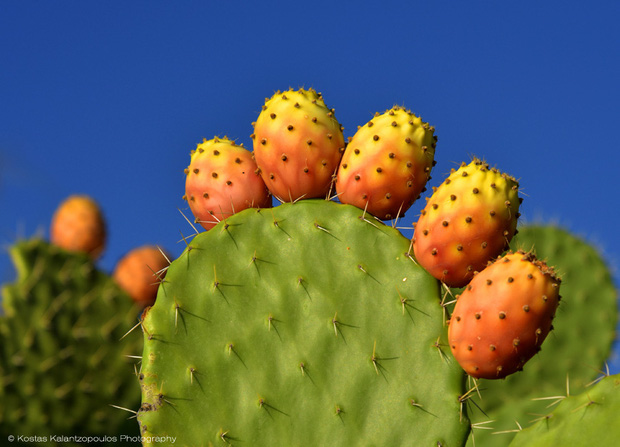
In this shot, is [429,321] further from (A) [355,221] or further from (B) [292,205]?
(B) [292,205]

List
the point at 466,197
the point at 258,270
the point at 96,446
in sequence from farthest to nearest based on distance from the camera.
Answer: the point at 96,446 < the point at 258,270 < the point at 466,197

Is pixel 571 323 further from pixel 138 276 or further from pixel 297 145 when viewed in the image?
pixel 297 145

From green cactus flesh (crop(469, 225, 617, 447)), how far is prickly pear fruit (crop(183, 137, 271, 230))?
2064 millimetres

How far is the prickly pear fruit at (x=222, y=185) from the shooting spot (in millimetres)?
1899

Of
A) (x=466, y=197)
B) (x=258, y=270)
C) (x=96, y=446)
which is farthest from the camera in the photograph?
(x=96, y=446)

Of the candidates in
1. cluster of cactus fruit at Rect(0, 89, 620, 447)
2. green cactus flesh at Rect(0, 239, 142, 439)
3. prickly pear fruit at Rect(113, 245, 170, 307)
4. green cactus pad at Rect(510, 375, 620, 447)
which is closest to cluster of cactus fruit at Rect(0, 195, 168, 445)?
green cactus flesh at Rect(0, 239, 142, 439)

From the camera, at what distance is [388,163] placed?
1.75 m

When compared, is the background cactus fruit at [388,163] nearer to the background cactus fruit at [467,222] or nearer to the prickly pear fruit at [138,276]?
the background cactus fruit at [467,222]

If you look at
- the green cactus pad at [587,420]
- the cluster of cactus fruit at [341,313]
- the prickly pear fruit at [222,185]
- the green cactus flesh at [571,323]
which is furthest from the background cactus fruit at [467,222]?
the green cactus flesh at [571,323]

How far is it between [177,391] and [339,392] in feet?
1.24

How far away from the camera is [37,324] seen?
10.7ft

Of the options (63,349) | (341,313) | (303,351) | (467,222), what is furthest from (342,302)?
(63,349)

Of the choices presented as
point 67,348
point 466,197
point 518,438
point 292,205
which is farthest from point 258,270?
point 67,348

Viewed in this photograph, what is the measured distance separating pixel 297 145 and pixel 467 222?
0.47 m
